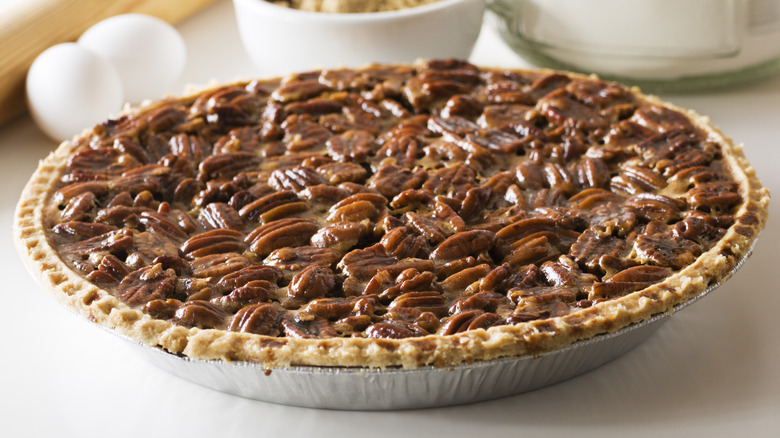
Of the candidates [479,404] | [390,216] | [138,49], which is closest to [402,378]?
[479,404]

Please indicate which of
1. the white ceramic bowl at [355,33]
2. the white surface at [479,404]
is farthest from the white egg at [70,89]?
the white surface at [479,404]

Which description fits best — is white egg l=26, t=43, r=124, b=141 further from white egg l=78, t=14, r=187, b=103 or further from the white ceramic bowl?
the white ceramic bowl

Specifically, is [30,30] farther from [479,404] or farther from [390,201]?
[479,404]

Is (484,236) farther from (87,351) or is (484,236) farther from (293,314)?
(87,351)

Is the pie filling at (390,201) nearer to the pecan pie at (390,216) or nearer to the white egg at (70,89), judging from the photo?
the pecan pie at (390,216)

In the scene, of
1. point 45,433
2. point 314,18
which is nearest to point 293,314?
point 45,433
